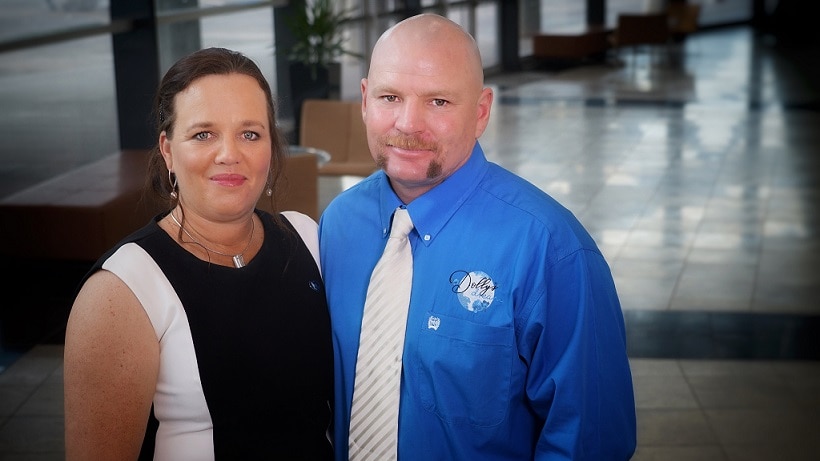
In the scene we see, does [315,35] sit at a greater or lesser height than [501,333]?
greater

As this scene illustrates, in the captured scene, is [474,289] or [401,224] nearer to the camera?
[474,289]

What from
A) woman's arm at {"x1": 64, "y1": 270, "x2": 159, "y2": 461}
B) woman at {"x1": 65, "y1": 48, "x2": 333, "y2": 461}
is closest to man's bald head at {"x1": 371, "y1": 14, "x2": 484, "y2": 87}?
woman at {"x1": 65, "y1": 48, "x2": 333, "y2": 461}

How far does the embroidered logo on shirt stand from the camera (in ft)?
6.32

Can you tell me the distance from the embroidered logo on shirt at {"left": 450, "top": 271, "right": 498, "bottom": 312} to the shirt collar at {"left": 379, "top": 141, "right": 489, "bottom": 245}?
11 cm

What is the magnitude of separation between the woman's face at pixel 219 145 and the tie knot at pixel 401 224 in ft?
1.04

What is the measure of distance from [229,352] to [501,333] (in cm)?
52

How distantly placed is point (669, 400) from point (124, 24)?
5055 mm

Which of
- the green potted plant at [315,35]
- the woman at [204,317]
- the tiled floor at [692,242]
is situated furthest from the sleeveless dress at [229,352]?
the green potted plant at [315,35]

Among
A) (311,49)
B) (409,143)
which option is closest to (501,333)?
(409,143)

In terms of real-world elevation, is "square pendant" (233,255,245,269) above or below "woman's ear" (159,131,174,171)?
below

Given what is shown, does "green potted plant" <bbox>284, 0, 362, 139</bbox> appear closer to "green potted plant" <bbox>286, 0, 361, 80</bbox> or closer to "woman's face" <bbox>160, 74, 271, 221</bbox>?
"green potted plant" <bbox>286, 0, 361, 80</bbox>

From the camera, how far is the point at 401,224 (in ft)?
6.75

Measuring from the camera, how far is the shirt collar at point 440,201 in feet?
6.61

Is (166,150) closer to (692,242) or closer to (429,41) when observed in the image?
(429,41)
